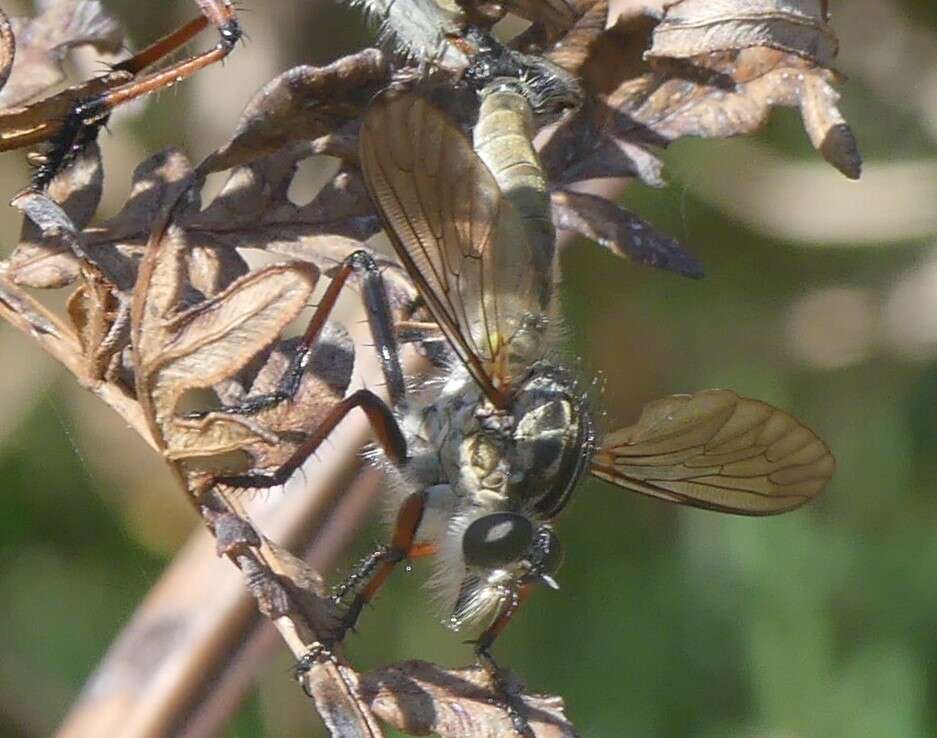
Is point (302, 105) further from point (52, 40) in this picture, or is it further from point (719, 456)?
point (719, 456)

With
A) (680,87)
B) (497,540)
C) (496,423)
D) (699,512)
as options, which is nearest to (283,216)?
(496,423)

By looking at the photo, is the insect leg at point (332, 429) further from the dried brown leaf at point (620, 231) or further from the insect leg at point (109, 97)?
the insect leg at point (109, 97)

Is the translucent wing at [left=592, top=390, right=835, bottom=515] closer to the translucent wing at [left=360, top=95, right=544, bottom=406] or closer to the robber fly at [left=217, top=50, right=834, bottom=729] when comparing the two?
the robber fly at [left=217, top=50, right=834, bottom=729]

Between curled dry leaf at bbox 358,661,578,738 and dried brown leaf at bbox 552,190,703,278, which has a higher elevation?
dried brown leaf at bbox 552,190,703,278

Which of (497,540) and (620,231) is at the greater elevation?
(620,231)

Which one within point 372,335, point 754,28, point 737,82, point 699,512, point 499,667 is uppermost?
point 754,28

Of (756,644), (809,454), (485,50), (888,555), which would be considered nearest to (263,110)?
(485,50)

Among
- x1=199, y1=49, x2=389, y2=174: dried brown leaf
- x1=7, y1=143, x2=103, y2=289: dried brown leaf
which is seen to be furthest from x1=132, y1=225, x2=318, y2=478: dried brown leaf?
x1=199, y1=49, x2=389, y2=174: dried brown leaf

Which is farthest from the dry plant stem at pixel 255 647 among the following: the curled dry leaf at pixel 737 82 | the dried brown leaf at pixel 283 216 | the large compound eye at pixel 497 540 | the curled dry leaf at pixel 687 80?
the curled dry leaf at pixel 737 82
